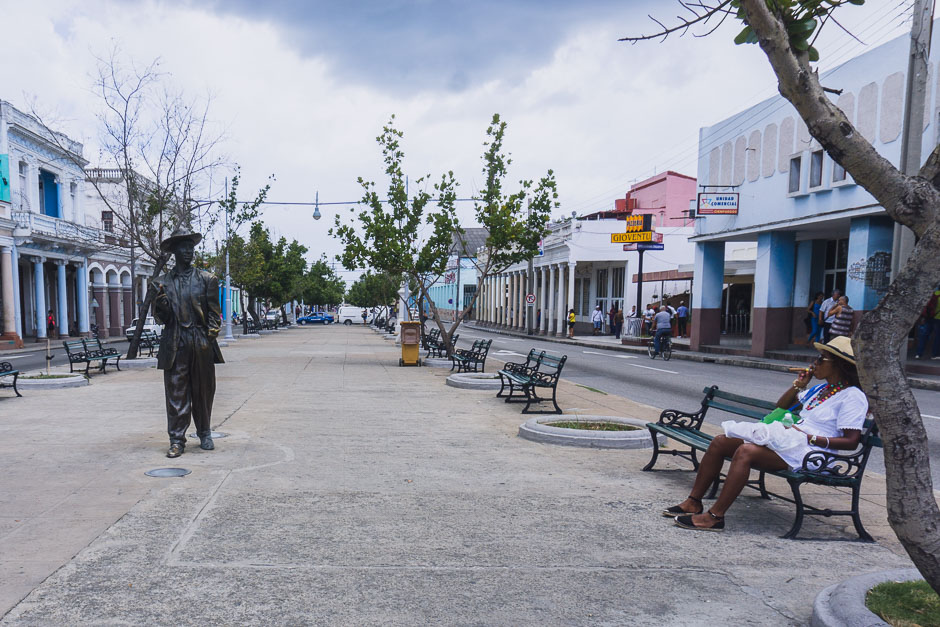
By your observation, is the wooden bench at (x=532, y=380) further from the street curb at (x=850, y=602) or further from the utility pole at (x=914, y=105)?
the utility pole at (x=914, y=105)

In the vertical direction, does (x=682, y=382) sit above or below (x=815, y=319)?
below

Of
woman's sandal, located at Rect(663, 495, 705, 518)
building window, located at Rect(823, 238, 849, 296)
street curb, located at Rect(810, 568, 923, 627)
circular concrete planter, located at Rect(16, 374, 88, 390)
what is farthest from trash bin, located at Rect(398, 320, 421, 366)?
building window, located at Rect(823, 238, 849, 296)

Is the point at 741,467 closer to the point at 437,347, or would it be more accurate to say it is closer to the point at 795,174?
the point at 437,347

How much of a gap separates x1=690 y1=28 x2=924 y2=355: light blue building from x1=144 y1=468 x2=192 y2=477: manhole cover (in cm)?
1488

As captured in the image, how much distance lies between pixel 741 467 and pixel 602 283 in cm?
3923

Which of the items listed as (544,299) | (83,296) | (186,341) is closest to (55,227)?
(83,296)

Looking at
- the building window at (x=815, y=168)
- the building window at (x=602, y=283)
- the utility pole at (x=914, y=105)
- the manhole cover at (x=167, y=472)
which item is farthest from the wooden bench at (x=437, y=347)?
the building window at (x=602, y=283)

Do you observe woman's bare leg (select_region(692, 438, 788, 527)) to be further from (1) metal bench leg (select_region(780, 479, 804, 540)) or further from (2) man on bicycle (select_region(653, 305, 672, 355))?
(2) man on bicycle (select_region(653, 305, 672, 355))

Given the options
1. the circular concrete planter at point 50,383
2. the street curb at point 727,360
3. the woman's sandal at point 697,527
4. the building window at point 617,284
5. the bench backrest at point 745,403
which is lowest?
the street curb at point 727,360

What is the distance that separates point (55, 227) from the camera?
31391 mm

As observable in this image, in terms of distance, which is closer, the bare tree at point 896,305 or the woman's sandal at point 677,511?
the bare tree at point 896,305

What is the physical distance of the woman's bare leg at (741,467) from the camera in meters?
4.63

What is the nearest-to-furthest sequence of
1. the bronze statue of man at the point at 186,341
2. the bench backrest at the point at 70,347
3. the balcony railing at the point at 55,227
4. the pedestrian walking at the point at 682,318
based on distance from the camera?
the bronze statue of man at the point at 186,341, the bench backrest at the point at 70,347, the balcony railing at the point at 55,227, the pedestrian walking at the point at 682,318

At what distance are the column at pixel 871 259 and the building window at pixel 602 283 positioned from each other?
24.3 m
